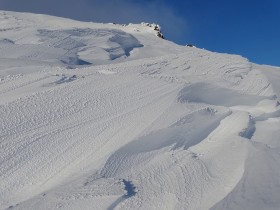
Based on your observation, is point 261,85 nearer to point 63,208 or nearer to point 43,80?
point 43,80

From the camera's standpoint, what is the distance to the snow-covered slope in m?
3.01

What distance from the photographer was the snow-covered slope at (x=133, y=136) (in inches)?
118

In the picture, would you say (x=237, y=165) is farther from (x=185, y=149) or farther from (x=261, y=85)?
(x=261, y=85)

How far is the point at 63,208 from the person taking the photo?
2.70 m

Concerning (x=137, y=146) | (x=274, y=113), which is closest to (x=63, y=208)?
(x=137, y=146)

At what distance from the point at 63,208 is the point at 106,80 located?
2.27 m

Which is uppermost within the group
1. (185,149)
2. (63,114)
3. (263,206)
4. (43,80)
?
(43,80)

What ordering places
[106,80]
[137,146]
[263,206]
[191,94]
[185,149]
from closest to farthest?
1. [263,206]
2. [137,146]
3. [185,149]
4. [106,80]
5. [191,94]

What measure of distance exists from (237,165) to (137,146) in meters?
0.92

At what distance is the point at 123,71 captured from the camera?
5152mm

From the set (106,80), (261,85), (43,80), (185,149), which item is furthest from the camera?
(261,85)

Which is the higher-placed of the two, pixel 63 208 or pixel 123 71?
pixel 123 71

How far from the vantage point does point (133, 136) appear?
3729 millimetres

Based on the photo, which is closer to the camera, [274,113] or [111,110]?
[111,110]
